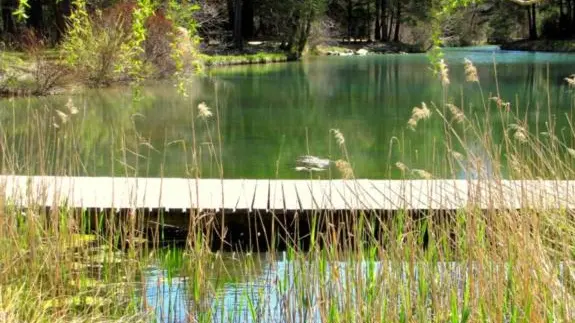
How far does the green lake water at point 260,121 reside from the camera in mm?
8633

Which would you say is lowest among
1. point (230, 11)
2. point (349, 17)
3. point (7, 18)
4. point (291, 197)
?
point (291, 197)

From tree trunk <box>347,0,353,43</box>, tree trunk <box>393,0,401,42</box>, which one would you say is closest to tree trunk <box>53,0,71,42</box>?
tree trunk <box>347,0,353,43</box>

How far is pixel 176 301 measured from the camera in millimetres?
3844

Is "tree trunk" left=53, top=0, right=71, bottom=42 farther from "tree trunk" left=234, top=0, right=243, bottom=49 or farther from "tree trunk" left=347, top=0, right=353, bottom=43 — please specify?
"tree trunk" left=347, top=0, right=353, bottom=43

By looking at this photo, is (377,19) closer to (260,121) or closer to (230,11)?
(230,11)

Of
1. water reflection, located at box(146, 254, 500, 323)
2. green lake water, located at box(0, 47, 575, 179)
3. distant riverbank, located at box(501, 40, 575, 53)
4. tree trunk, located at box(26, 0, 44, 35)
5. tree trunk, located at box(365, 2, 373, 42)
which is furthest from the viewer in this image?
tree trunk, located at box(365, 2, 373, 42)

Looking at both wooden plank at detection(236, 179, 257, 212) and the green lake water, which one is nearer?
wooden plank at detection(236, 179, 257, 212)

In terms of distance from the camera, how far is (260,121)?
45.4 ft

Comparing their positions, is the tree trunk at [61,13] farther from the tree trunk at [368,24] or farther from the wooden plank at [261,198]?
the tree trunk at [368,24]

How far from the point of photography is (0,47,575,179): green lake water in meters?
8.63

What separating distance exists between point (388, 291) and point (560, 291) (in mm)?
650

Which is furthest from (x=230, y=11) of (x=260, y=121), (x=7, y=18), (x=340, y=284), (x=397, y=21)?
(x=340, y=284)

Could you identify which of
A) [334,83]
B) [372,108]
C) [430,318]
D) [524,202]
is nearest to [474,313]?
[430,318]

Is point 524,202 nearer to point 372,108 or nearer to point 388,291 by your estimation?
point 388,291
